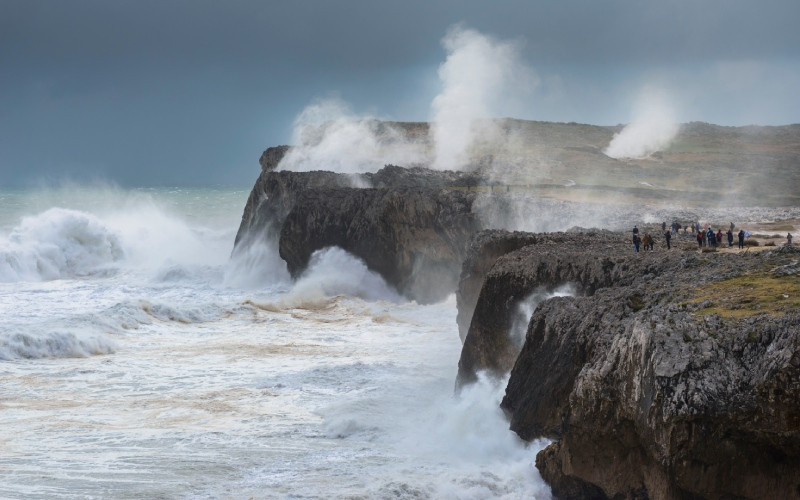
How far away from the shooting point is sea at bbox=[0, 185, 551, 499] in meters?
15.9

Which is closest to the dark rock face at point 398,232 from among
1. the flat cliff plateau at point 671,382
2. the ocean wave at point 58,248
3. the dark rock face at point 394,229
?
the dark rock face at point 394,229

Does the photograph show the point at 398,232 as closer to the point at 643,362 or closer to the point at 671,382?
the point at 643,362

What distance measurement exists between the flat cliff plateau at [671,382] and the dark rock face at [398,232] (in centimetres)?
2200

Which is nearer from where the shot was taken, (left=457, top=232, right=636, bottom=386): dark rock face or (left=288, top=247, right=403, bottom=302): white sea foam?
(left=457, top=232, right=636, bottom=386): dark rock face

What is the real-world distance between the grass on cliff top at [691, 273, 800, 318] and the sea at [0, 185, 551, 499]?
3.61 m

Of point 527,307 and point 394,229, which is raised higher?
point 394,229

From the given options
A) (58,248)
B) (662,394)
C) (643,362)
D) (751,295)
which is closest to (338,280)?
(58,248)

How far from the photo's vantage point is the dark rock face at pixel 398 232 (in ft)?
134

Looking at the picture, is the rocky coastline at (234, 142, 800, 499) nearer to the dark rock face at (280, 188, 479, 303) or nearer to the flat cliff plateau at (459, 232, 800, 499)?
the flat cliff plateau at (459, 232, 800, 499)

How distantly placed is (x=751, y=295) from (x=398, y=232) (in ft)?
96.8

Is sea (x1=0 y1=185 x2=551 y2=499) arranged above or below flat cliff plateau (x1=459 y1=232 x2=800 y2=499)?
below

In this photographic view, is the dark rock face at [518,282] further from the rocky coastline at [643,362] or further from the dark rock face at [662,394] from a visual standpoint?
the dark rock face at [662,394]

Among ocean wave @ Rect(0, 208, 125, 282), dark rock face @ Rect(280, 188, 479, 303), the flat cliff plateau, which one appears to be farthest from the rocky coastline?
ocean wave @ Rect(0, 208, 125, 282)

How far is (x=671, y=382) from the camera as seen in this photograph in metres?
11.2
